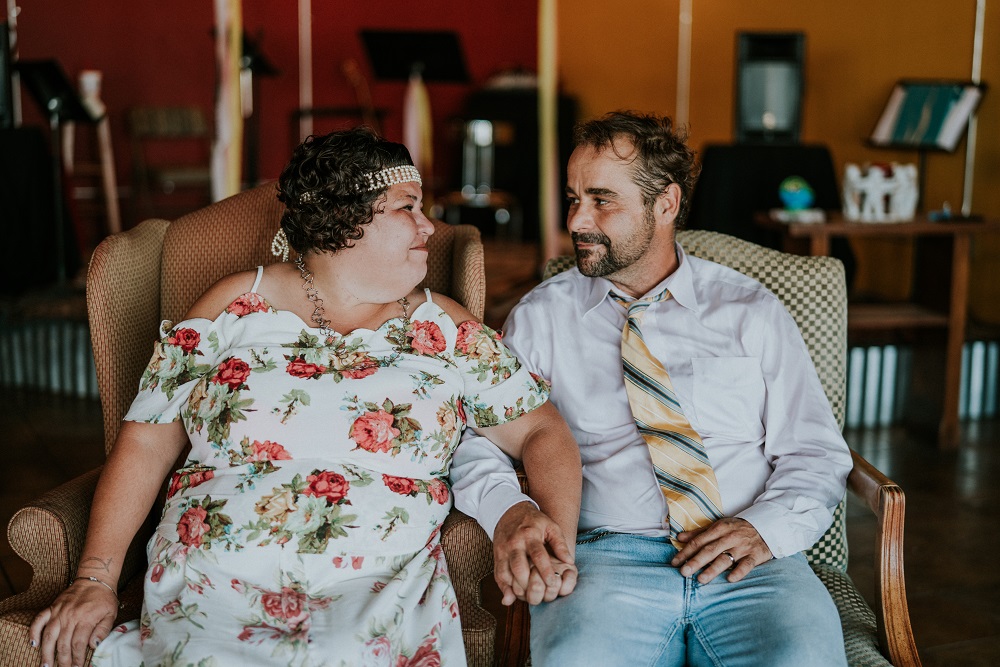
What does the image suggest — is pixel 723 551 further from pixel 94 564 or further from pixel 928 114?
pixel 928 114

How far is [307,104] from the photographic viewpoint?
29.6ft

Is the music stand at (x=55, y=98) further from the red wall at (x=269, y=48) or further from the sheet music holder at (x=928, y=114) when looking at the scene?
the sheet music holder at (x=928, y=114)

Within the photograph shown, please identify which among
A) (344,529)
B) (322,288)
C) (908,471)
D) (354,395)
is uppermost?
(322,288)

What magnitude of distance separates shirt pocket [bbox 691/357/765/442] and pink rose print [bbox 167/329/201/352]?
87cm

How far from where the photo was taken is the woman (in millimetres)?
1500

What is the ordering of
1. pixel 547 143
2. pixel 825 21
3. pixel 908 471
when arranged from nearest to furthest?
pixel 908 471, pixel 825 21, pixel 547 143

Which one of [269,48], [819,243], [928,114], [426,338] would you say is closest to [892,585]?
[426,338]

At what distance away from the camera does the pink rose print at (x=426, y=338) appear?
5.79ft

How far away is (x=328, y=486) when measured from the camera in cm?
160

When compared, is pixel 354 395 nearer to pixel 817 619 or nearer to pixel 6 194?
pixel 817 619

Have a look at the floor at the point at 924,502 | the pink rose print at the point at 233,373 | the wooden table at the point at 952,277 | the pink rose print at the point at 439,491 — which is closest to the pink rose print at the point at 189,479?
the pink rose print at the point at 233,373

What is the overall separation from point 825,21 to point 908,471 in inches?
118

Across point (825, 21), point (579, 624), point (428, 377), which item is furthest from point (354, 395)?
point (825, 21)

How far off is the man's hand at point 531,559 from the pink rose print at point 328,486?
253 mm
